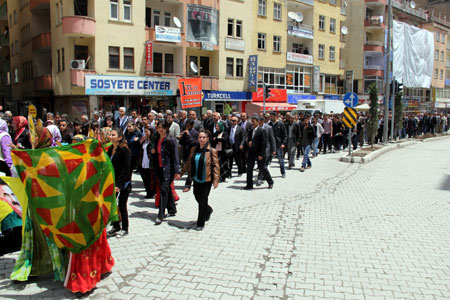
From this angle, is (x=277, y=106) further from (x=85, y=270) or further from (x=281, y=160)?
(x=85, y=270)

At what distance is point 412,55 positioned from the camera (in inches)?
2046

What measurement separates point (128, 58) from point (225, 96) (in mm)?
8554

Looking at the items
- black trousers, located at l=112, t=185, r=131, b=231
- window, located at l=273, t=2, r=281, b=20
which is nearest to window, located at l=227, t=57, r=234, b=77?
window, located at l=273, t=2, r=281, b=20

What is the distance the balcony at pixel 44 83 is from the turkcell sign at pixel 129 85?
503cm

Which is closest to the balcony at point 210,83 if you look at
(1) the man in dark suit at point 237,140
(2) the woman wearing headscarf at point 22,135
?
(1) the man in dark suit at point 237,140

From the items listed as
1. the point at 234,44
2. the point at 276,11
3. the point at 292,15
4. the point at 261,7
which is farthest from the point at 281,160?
the point at 292,15

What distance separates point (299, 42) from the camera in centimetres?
4159

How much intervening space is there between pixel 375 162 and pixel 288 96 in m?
22.8

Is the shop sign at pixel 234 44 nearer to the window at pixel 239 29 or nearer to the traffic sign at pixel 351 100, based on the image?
the window at pixel 239 29

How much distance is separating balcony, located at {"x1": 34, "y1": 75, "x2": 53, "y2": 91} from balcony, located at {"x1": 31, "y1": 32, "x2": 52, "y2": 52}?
7.17ft

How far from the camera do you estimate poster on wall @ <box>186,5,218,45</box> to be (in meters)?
29.3

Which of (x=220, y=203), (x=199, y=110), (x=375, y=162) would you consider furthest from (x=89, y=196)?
A: (x=199, y=110)

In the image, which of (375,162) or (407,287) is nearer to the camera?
(407,287)

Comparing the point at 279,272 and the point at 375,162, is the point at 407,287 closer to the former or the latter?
the point at 279,272
